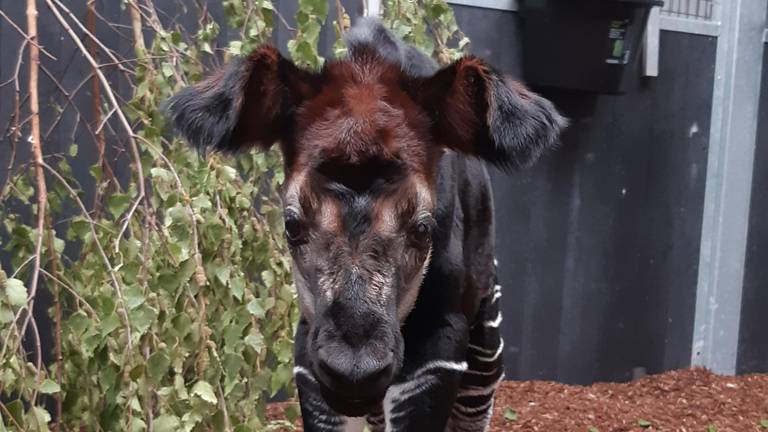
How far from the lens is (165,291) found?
115 inches

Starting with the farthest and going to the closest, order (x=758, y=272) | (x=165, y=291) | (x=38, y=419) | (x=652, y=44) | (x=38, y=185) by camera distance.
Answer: (x=758, y=272) < (x=652, y=44) < (x=165, y=291) < (x=38, y=185) < (x=38, y=419)

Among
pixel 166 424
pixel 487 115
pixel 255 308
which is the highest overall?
pixel 487 115

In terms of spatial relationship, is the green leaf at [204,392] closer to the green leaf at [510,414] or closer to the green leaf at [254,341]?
the green leaf at [254,341]

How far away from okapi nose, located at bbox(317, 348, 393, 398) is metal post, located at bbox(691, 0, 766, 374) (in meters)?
4.27

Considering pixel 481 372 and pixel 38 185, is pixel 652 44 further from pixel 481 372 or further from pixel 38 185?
pixel 38 185

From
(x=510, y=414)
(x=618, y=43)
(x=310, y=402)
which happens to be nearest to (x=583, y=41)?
(x=618, y=43)

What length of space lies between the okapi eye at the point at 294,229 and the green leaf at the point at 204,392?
2.22 ft

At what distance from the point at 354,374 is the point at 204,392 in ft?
2.92

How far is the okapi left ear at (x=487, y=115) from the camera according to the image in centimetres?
225

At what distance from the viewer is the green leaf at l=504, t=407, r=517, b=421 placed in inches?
193

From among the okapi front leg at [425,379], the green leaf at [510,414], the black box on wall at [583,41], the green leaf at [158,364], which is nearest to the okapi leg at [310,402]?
the okapi front leg at [425,379]

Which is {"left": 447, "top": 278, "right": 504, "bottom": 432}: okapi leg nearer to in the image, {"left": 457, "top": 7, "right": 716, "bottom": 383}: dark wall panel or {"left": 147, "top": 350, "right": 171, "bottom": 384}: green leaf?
{"left": 147, "top": 350, "right": 171, "bottom": 384}: green leaf

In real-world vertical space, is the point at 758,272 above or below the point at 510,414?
above

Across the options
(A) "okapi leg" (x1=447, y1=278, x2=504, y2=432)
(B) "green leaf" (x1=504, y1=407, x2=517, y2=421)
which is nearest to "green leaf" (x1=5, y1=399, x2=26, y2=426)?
(A) "okapi leg" (x1=447, y1=278, x2=504, y2=432)
